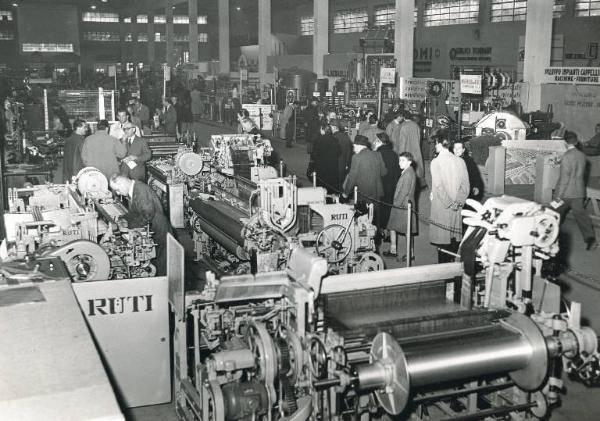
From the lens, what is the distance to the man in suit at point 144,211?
7.32 meters

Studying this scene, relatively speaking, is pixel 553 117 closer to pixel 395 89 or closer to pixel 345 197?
pixel 395 89

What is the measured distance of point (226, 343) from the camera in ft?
15.6

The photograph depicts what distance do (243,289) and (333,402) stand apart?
0.96 m

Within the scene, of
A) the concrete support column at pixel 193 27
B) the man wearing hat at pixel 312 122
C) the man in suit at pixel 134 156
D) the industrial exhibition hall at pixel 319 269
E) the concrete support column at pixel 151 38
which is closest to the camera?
the industrial exhibition hall at pixel 319 269

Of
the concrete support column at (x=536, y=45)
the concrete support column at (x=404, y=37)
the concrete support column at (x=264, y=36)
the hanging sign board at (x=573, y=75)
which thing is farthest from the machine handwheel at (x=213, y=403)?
the concrete support column at (x=264, y=36)

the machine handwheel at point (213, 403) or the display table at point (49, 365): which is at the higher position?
the display table at point (49, 365)

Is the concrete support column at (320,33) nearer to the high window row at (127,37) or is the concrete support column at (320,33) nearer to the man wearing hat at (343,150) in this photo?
the man wearing hat at (343,150)

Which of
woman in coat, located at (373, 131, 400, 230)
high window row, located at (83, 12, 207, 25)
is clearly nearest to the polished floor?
woman in coat, located at (373, 131, 400, 230)

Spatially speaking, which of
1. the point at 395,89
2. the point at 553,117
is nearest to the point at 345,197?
the point at 553,117

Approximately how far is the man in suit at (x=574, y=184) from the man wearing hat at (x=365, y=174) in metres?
2.54

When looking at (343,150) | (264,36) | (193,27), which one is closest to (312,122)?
(343,150)

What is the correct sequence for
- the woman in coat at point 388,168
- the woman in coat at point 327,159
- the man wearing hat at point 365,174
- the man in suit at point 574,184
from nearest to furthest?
the man wearing hat at point 365,174
the man in suit at point 574,184
the woman in coat at point 388,168
the woman in coat at point 327,159

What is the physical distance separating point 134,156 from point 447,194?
493cm

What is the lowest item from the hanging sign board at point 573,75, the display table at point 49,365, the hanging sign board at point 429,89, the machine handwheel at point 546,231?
the display table at point 49,365
